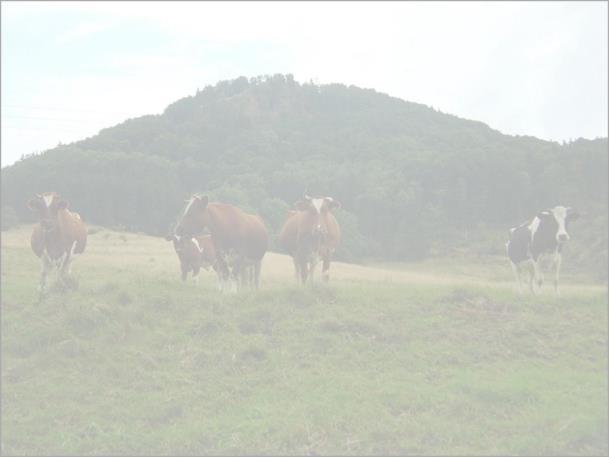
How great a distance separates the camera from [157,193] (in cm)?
2917

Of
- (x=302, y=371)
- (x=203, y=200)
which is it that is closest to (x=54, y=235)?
(x=203, y=200)

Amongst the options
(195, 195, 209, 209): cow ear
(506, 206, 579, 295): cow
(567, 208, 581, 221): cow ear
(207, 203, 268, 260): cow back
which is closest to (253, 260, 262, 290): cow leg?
(207, 203, 268, 260): cow back

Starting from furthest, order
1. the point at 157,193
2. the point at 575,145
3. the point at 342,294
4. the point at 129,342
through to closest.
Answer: the point at 575,145
the point at 157,193
the point at 342,294
the point at 129,342

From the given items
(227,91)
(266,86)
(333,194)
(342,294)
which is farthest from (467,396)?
(266,86)

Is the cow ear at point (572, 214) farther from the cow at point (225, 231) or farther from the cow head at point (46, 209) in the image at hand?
the cow head at point (46, 209)

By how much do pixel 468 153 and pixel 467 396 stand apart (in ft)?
85.2

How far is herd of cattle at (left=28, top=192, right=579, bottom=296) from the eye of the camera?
14.6 metres

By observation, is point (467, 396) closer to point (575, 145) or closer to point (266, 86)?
point (575, 145)

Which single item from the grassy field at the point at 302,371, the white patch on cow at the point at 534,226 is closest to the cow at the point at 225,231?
the grassy field at the point at 302,371

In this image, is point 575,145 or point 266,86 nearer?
point 575,145

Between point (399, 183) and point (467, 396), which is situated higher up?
point (399, 183)

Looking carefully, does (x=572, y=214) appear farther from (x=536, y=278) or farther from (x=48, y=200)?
(x=48, y=200)

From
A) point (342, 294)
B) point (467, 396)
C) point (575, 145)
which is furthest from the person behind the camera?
point (575, 145)

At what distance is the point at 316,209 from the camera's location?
15.6 m
